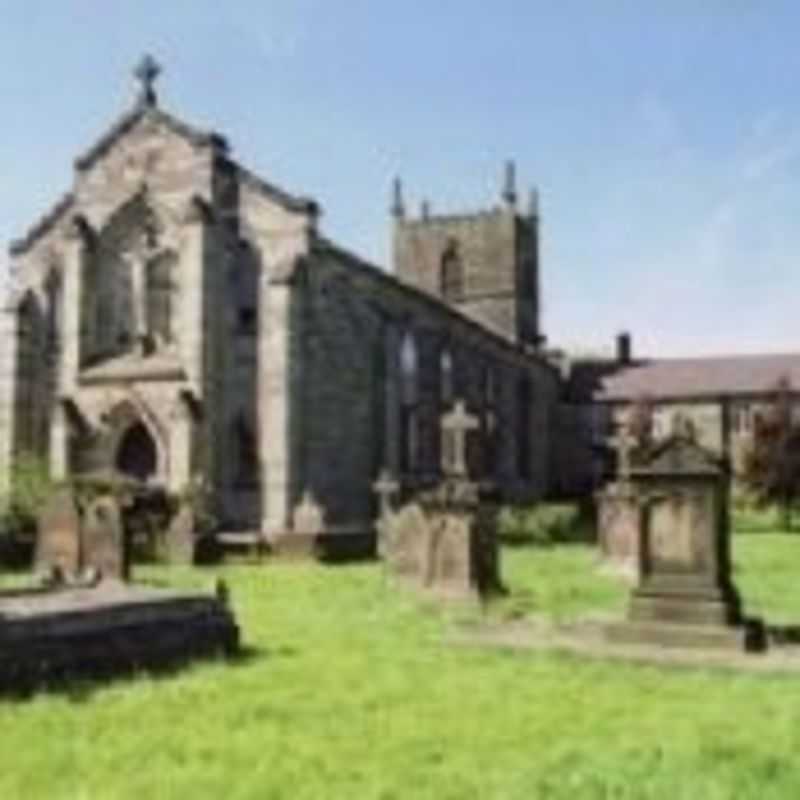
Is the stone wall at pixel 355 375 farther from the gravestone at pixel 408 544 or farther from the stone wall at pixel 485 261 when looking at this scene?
the stone wall at pixel 485 261

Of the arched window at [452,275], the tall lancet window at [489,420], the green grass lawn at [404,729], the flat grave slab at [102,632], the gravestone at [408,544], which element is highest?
the arched window at [452,275]

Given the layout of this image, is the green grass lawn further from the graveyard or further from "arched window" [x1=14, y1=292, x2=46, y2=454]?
"arched window" [x1=14, y1=292, x2=46, y2=454]

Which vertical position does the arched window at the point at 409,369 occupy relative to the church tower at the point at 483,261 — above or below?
below

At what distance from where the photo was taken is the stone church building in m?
37.4

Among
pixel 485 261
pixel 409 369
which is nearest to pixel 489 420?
pixel 409 369

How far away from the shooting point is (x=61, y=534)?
24719 mm

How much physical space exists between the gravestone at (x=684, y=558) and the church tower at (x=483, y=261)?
145 ft

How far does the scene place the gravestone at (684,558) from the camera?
1560 centimetres

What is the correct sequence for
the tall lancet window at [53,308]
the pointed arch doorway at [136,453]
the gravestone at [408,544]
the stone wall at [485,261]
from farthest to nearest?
the stone wall at [485,261] → the tall lancet window at [53,308] → the pointed arch doorway at [136,453] → the gravestone at [408,544]

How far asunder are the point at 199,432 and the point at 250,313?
127 inches

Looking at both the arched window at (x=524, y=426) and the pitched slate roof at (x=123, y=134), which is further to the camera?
the arched window at (x=524, y=426)

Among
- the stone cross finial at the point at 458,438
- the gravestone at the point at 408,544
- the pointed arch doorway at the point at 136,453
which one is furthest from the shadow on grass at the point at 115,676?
the pointed arch doorway at the point at 136,453

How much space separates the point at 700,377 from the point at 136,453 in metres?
31.6

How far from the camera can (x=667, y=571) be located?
16297mm
